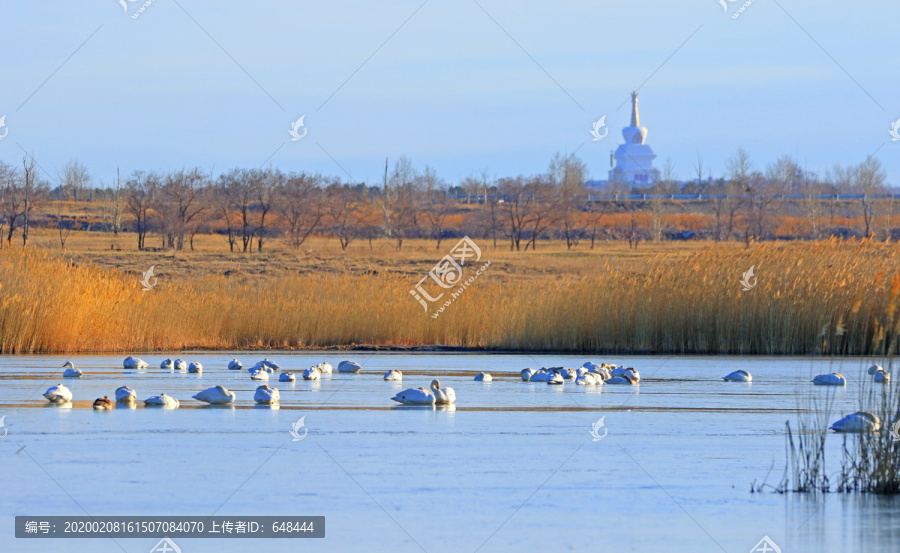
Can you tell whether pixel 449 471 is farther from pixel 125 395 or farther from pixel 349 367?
pixel 349 367

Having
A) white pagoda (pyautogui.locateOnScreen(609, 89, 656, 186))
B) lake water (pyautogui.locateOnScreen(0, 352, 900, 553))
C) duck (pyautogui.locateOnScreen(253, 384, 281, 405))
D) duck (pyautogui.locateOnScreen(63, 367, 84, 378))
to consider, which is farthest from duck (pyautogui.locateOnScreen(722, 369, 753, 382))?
white pagoda (pyautogui.locateOnScreen(609, 89, 656, 186))

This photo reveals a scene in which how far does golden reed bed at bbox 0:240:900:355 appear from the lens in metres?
15.4

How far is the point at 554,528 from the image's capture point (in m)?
4.35

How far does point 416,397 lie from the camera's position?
880 cm

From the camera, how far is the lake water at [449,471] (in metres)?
4.25

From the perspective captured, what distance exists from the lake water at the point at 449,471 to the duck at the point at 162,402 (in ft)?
0.28

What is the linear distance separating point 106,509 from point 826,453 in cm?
405

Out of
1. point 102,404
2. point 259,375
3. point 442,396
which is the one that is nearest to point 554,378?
point 442,396

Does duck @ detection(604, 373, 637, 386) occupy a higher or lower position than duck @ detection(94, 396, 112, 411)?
higher

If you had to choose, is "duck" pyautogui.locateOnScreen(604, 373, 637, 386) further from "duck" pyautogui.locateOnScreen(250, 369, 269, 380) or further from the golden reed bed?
the golden reed bed

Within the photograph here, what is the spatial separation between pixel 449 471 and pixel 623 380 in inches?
222

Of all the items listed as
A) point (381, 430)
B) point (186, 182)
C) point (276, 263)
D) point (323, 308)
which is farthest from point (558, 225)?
point (381, 430)

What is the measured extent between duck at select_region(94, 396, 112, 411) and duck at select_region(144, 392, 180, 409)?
0.30 meters

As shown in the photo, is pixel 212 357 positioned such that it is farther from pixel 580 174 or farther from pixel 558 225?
pixel 580 174
